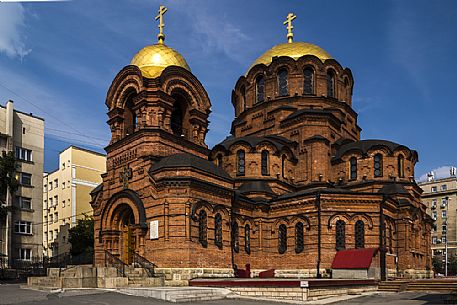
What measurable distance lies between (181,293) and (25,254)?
85.5 feet

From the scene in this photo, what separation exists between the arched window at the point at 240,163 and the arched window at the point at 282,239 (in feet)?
14.1

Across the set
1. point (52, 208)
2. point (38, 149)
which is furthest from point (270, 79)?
point (52, 208)

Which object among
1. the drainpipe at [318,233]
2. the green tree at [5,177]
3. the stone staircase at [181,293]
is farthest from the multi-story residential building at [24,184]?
the drainpipe at [318,233]

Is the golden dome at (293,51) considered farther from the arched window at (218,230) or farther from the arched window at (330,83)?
Answer: the arched window at (218,230)

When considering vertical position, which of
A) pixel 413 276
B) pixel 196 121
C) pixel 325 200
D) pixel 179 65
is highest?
pixel 179 65

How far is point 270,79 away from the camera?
3378 centimetres

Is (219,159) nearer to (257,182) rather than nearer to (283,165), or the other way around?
(257,182)

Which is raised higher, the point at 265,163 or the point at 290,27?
the point at 290,27

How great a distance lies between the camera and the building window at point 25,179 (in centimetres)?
3804

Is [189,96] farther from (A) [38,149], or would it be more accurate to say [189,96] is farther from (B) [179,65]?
(A) [38,149]

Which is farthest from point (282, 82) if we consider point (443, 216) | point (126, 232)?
point (443, 216)

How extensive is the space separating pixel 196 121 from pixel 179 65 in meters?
3.15

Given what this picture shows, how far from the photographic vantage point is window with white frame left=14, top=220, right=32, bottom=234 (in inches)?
1467

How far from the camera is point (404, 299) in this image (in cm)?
1742
